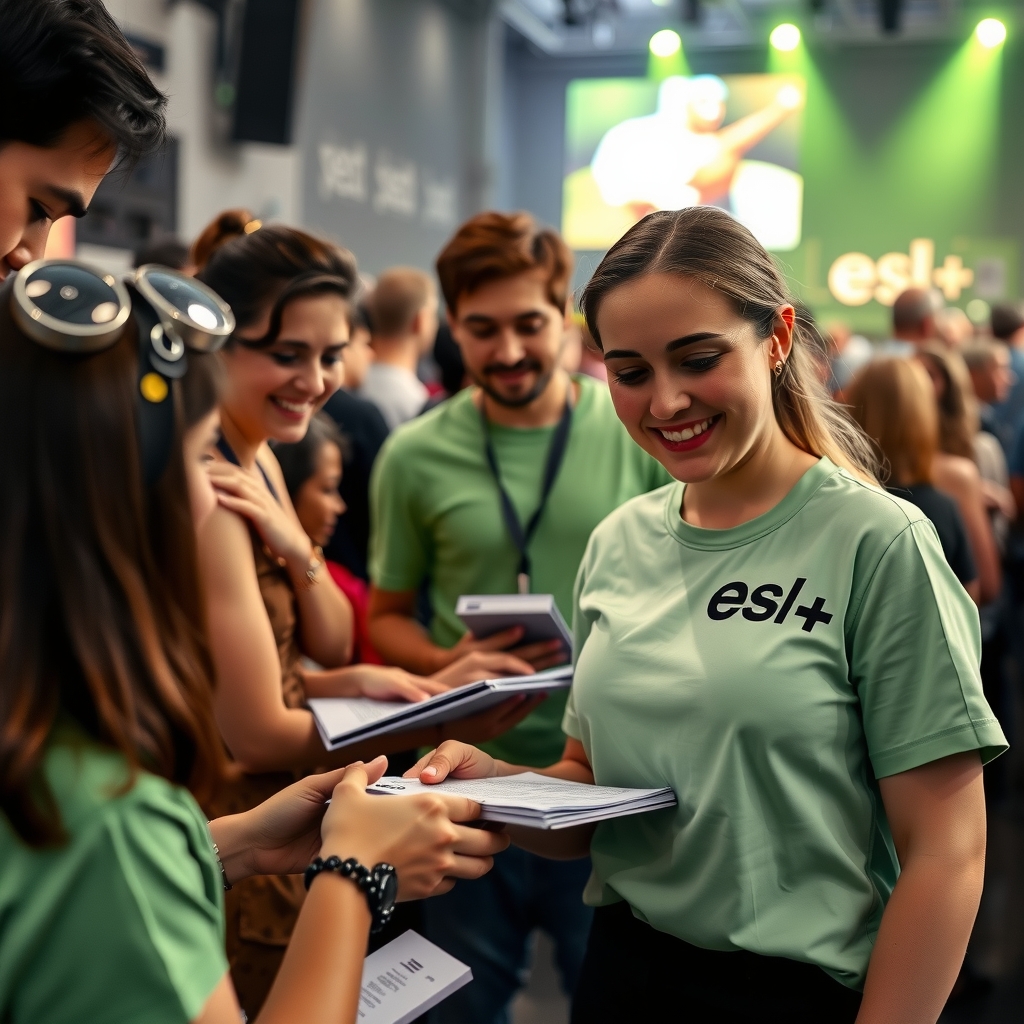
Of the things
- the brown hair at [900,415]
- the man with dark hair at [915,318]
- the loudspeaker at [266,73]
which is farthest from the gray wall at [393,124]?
the brown hair at [900,415]

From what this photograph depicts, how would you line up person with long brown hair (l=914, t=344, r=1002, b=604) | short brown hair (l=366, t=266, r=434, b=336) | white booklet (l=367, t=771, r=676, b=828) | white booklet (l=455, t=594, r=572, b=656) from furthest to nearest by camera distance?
1. short brown hair (l=366, t=266, r=434, b=336)
2. person with long brown hair (l=914, t=344, r=1002, b=604)
3. white booklet (l=455, t=594, r=572, b=656)
4. white booklet (l=367, t=771, r=676, b=828)

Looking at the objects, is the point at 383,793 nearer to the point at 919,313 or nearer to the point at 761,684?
the point at 761,684

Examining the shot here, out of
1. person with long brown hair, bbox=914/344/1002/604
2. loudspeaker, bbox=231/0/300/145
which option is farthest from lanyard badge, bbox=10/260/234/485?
loudspeaker, bbox=231/0/300/145

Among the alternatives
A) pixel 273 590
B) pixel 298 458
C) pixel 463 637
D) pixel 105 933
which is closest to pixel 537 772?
pixel 273 590

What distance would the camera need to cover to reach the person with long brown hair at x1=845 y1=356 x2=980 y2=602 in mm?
3135

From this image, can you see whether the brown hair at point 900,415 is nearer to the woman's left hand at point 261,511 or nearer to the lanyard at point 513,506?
the lanyard at point 513,506

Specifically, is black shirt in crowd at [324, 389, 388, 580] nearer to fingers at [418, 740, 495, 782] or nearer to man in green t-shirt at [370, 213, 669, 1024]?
man in green t-shirt at [370, 213, 669, 1024]

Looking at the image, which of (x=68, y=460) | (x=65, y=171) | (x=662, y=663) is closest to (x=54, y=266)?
(x=68, y=460)

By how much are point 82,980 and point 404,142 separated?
32.4 feet

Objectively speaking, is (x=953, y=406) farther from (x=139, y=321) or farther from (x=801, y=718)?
(x=139, y=321)

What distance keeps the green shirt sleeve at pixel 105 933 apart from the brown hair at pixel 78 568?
4 cm

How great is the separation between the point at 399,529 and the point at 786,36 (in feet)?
36.8

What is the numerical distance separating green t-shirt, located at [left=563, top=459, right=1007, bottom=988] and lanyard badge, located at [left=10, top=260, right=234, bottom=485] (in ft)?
2.27

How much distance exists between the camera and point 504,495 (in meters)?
2.25
